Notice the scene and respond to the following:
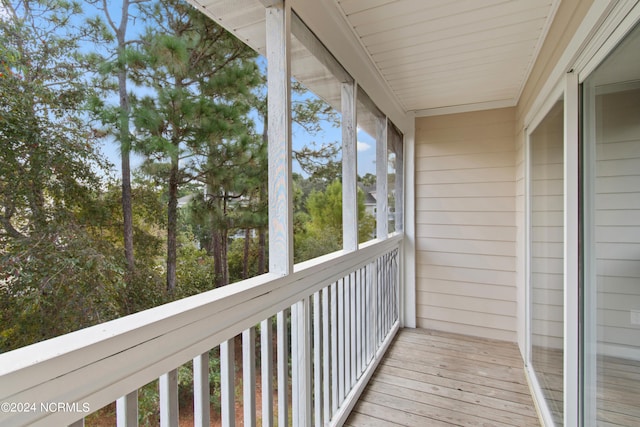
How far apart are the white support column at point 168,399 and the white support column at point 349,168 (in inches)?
53.8

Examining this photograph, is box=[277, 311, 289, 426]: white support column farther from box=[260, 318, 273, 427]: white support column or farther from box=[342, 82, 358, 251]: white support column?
box=[342, 82, 358, 251]: white support column

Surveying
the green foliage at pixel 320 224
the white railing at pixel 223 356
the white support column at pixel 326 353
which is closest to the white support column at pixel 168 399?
the white railing at pixel 223 356

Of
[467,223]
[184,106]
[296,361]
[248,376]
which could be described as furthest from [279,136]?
[467,223]

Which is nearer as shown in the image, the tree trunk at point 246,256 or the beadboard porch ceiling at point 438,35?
the tree trunk at point 246,256

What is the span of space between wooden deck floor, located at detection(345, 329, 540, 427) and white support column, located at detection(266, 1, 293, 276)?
145 cm

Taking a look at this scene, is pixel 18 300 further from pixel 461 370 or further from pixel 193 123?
pixel 461 370

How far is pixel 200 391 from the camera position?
0.93 meters

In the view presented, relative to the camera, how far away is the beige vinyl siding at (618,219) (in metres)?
1.00

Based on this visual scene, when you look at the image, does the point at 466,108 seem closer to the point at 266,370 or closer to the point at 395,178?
the point at 395,178

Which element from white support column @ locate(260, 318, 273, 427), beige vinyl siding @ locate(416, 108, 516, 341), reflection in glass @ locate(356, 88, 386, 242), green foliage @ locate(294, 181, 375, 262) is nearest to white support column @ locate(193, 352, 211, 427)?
white support column @ locate(260, 318, 273, 427)

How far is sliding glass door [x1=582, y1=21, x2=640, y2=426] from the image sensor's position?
1000 mm

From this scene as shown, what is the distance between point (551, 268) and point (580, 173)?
761 mm

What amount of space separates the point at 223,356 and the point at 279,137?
0.84 meters

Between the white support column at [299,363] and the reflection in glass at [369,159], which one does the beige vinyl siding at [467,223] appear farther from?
the white support column at [299,363]
